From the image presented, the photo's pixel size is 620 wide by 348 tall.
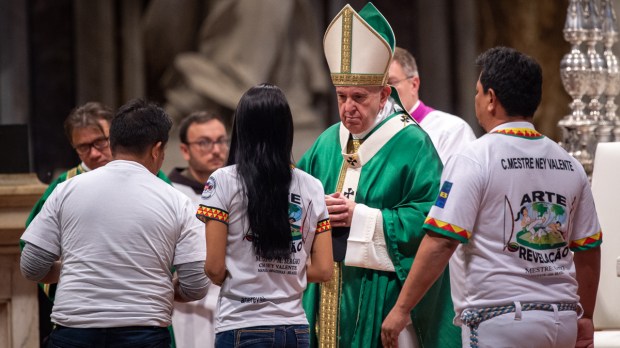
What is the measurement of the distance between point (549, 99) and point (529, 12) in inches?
26.2

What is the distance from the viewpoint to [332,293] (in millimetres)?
4008

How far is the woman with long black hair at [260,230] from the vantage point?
316 centimetres

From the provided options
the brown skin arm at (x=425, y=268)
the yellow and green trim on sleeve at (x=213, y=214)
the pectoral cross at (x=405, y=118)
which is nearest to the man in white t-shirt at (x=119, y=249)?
the yellow and green trim on sleeve at (x=213, y=214)

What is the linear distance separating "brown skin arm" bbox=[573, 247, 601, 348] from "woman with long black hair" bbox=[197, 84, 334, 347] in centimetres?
80

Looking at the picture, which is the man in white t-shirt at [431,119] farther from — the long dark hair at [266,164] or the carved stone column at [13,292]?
the long dark hair at [266,164]

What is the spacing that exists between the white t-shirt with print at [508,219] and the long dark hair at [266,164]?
43 cm

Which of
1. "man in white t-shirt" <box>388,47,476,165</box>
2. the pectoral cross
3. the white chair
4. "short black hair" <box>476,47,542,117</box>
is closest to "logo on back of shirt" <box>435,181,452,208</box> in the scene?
"short black hair" <box>476,47,542,117</box>

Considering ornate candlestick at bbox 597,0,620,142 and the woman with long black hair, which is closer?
the woman with long black hair

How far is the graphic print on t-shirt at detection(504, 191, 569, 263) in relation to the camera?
10.3 ft

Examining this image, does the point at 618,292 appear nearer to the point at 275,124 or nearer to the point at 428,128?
the point at 428,128

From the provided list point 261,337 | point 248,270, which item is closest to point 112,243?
point 248,270

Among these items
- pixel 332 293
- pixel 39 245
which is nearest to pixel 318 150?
pixel 332 293

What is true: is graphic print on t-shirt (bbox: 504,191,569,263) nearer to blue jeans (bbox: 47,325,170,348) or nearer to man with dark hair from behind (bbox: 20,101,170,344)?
blue jeans (bbox: 47,325,170,348)

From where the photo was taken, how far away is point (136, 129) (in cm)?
333
